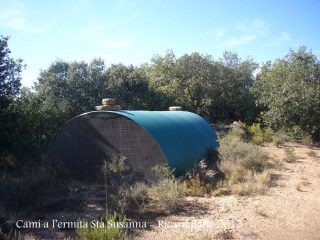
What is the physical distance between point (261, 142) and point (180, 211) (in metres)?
13.1

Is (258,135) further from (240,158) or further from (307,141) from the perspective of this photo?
(240,158)

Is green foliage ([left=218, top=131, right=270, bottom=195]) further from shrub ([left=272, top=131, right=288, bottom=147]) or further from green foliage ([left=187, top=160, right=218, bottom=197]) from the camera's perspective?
shrub ([left=272, top=131, right=288, bottom=147])

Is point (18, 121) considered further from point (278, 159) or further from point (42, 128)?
point (278, 159)

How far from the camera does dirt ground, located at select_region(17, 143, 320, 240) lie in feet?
22.2

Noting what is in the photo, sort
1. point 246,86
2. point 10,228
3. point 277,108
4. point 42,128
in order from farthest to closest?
point 246,86 < point 277,108 < point 42,128 < point 10,228

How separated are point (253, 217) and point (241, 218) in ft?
1.02

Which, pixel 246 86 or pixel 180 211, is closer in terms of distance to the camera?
pixel 180 211

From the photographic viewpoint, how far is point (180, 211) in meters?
8.16

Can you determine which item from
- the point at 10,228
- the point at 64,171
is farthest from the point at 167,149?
the point at 10,228

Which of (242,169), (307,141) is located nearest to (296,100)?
(307,141)

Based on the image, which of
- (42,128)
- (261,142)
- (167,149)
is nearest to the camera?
(167,149)

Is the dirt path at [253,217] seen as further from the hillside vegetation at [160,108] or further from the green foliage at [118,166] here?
the green foliage at [118,166]

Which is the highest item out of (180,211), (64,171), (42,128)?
(42,128)

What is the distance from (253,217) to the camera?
25.5 ft
